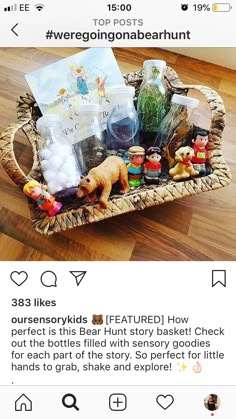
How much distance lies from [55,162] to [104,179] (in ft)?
0.21

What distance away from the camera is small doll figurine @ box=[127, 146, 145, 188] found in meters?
0.51

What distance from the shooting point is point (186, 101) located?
21.0 inches

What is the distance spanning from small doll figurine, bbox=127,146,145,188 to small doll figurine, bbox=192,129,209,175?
7 cm
